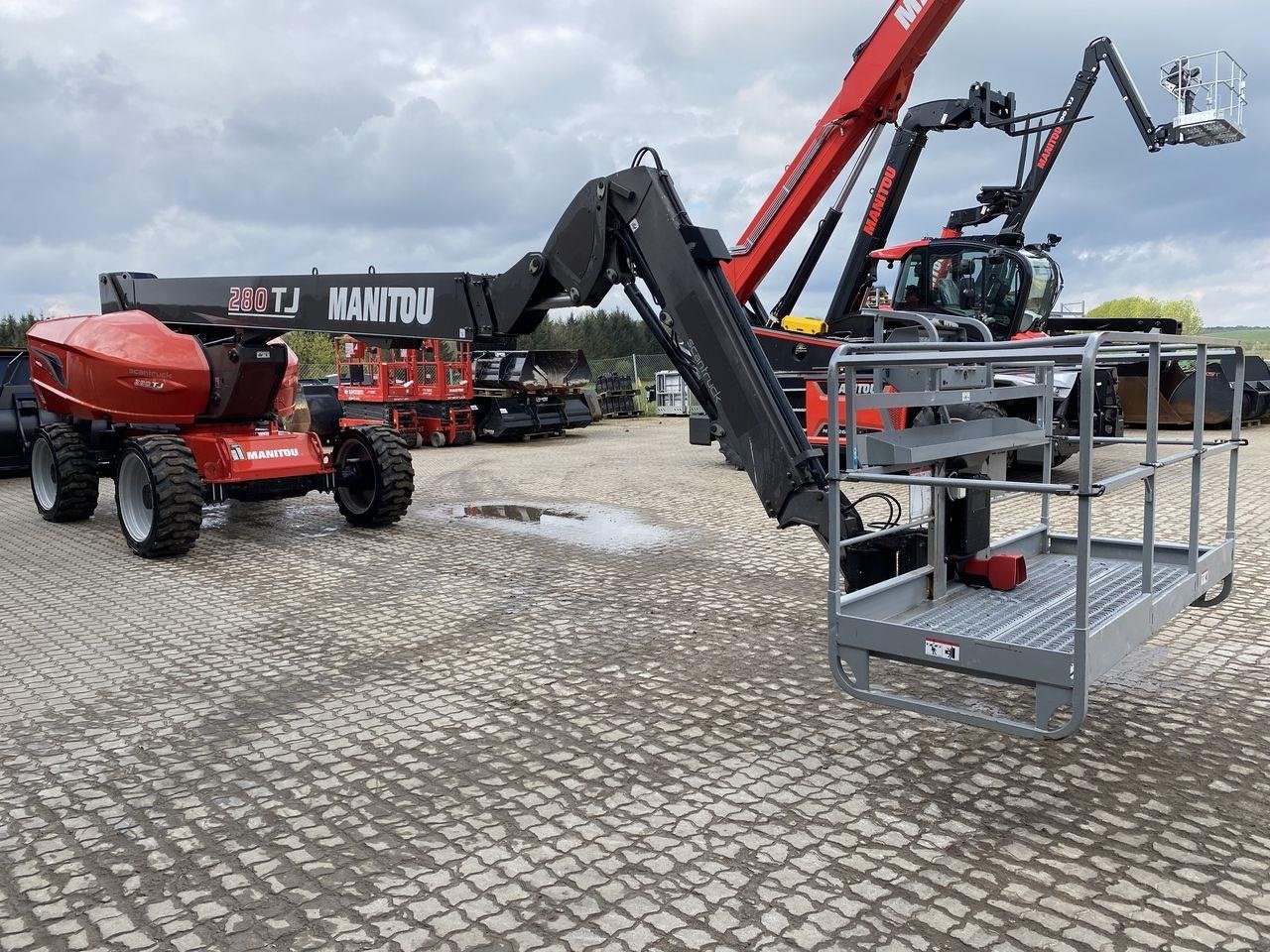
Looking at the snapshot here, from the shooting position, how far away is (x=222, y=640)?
5.64 meters

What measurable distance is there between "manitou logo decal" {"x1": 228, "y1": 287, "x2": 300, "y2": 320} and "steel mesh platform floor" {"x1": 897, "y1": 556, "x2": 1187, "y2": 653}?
5.74 meters

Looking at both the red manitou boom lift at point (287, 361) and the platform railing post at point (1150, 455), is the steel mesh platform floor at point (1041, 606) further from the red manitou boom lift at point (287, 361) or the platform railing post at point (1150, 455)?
the red manitou boom lift at point (287, 361)

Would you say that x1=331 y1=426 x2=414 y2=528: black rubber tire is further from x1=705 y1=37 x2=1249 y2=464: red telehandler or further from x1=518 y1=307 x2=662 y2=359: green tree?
x1=518 y1=307 x2=662 y2=359: green tree

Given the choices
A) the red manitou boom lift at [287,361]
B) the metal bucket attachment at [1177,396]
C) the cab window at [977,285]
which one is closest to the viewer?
the red manitou boom lift at [287,361]

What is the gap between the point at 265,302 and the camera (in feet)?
26.2

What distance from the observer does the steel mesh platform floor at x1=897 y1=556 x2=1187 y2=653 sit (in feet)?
11.8

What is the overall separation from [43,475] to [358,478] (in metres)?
3.78

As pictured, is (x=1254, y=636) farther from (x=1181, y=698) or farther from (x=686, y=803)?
(x=686, y=803)

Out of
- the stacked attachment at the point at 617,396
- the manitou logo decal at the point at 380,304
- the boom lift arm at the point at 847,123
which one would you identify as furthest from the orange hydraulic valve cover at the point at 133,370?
the stacked attachment at the point at 617,396

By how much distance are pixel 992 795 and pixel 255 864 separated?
2.55 meters

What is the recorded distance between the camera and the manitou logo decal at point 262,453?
8.23 metres

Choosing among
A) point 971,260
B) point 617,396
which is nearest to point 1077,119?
point 971,260

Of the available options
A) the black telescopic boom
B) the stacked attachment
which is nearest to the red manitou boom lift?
the black telescopic boom

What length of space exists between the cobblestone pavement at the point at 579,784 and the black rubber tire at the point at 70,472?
10.5 feet
